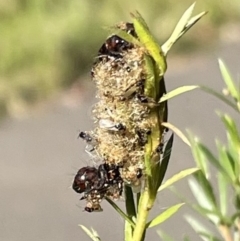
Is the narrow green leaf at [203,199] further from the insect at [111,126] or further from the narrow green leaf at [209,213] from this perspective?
the insect at [111,126]

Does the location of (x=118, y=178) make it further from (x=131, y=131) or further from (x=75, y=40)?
(x=75, y=40)

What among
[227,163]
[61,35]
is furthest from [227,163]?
[61,35]

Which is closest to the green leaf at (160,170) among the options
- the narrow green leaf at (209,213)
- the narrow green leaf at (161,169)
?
the narrow green leaf at (161,169)

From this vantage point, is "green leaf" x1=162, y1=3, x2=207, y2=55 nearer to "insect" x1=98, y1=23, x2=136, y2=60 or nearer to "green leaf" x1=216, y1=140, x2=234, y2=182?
"insect" x1=98, y1=23, x2=136, y2=60

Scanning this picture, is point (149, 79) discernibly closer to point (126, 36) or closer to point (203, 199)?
point (126, 36)

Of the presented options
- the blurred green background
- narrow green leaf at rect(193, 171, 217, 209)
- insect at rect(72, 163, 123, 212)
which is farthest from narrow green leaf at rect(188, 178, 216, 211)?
the blurred green background

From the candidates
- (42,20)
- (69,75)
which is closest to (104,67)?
(69,75)
